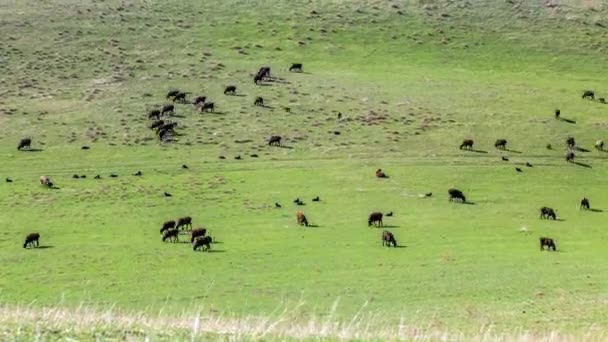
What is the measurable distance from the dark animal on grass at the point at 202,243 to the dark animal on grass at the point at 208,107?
2691 cm

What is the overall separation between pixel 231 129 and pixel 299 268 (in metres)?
27.4

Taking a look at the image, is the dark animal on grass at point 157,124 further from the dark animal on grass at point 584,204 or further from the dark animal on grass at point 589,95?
the dark animal on grass at point 589,95

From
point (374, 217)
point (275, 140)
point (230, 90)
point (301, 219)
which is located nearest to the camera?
point (374, 217)

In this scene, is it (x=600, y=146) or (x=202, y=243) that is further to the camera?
(x=600, y=146)

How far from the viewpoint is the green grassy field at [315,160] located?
34.0 metres

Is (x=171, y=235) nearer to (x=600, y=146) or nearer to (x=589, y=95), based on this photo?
(x=600, y=146)

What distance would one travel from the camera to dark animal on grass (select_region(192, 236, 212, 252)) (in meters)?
40.3

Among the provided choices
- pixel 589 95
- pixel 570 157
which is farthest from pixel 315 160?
pixel 589 95

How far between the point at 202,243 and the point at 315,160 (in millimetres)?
19005

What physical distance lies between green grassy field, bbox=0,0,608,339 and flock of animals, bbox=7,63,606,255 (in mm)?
685

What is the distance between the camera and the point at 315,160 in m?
58.3

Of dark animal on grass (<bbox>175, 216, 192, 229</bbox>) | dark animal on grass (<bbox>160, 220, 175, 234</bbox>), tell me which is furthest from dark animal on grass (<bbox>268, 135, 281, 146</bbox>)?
dark animal on grass (<bbox>160, 220, 175, 234</bbox>)

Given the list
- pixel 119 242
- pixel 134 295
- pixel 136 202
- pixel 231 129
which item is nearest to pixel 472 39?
pixel 231 129

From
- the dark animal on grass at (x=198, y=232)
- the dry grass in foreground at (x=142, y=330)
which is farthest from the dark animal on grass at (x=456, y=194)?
the dry grass in foreground at (x=142, y=330)
